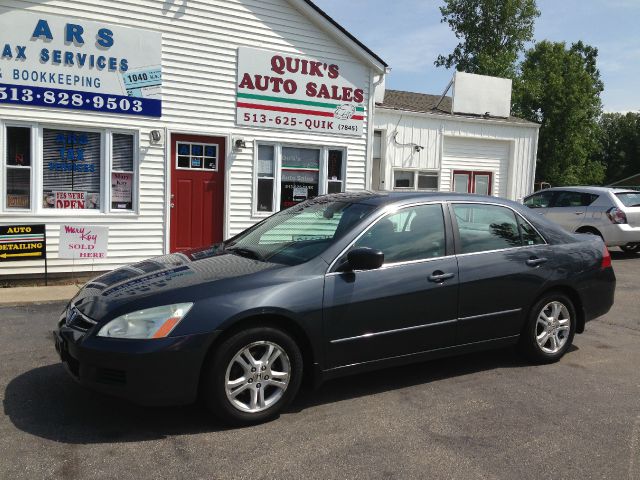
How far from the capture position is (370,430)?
12.3 ft

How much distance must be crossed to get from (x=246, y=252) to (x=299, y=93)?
21.9 ft

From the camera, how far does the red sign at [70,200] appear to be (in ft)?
29.1

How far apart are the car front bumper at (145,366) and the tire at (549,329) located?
2.87 metres

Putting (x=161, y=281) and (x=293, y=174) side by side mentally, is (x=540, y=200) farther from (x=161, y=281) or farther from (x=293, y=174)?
(x=161, y=281)

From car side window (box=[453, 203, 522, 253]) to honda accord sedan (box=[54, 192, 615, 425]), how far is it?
0.01 meters

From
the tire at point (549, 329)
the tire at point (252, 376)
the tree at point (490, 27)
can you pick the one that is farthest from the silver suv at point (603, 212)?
the tree at point (490, 27)

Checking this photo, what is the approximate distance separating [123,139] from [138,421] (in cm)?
647

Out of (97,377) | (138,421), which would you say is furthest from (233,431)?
(97,377)

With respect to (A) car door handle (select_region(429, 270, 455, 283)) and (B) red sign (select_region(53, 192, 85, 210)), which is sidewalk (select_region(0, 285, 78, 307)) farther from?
(A) car door handle (select_region(429, 270, 455, 283))

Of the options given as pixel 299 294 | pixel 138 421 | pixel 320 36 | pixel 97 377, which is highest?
pixel 320 36

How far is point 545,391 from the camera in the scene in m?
4.52

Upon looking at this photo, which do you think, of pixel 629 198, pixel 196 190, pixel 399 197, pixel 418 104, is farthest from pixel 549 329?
pixel 418 104

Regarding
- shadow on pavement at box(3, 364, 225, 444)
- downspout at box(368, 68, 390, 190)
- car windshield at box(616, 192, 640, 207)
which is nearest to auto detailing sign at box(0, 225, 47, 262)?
shadow on pavement at box(3, 364, 225, 444)

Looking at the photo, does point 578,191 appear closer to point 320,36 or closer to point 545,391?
point 320,36
